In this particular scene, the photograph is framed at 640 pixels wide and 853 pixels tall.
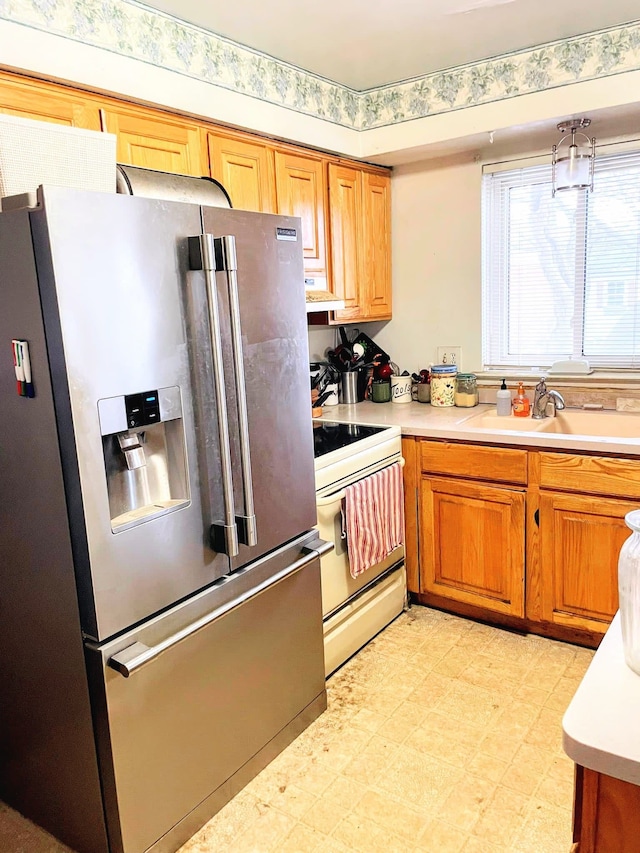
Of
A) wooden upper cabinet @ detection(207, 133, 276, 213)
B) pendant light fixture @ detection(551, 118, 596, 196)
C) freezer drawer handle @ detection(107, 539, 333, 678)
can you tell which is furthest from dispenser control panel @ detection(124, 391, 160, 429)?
pendant light fixture @ detection(551, 118, 596, 196)

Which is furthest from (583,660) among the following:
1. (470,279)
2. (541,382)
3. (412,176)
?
(412,176)

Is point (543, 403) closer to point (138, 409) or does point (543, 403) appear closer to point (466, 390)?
point (466, 390)

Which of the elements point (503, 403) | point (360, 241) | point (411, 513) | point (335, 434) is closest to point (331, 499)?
point (335, 434)

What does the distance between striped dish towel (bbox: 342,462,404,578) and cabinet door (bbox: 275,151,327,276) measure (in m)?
0.96

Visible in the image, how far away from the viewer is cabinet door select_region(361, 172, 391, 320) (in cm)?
317

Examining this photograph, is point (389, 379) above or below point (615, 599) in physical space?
above

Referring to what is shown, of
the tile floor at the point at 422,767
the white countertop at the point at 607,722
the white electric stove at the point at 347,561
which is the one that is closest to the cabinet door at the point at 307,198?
the white electric stove at the point at 347,561

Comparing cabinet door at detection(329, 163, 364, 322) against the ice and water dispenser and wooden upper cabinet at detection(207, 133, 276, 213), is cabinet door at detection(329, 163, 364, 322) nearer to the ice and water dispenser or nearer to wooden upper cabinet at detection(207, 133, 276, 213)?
wooden upper cabinet at detection(207, 133, 276, 213)

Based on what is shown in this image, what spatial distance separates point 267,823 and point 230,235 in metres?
1.62

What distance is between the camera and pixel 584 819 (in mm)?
812

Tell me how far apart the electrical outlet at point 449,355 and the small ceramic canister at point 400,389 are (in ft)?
0.66

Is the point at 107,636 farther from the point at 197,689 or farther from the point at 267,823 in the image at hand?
the point at 267,823

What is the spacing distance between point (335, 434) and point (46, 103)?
4.94 feet

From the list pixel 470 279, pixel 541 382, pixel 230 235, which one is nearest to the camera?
pixel 230 235
